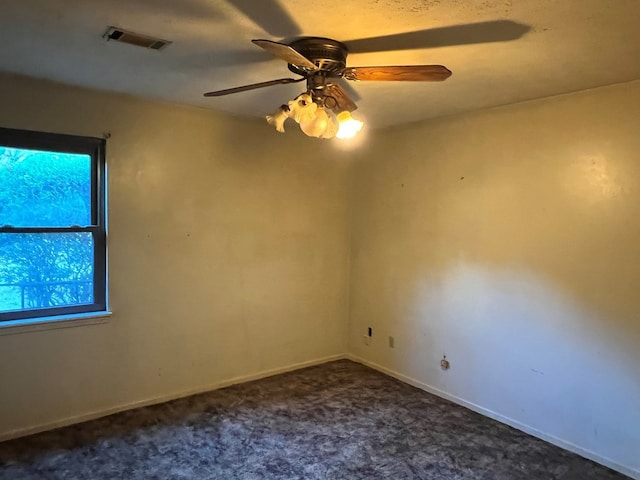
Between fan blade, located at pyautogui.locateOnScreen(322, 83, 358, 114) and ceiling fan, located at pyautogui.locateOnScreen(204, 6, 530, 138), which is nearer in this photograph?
ceiling fan, located at pyautogui.locateOnScreen(204, 6, 530, 138)

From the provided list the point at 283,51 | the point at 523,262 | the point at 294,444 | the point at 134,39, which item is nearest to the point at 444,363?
the point at 523,262

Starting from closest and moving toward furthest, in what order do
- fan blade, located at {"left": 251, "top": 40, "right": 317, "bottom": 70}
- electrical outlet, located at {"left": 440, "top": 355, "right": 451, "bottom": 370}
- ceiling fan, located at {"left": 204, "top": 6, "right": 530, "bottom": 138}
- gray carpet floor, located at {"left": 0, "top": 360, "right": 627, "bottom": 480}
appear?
fan blade, located at {"left": 251, "top": 40, "right": 317, "bottom": 70}, ceiling fan, located at {"left": 204, "top": 6, "right": 530, "bottom": 138}, gray carpet floor, located at {"left": 0, "top": 360, "right": 627, "bottom": 480}, electrical outlet, located at {"left": 440, "top": 355, "right": 451, "bottom": 370}

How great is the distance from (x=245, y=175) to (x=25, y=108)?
5.48ft

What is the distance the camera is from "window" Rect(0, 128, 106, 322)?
10.4ft

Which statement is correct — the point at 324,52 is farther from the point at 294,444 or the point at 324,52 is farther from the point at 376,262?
the point at 376,262

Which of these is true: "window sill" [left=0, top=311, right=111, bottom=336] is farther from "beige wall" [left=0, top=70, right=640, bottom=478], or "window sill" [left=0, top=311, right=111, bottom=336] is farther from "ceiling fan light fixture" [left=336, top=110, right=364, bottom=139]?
"ceiling fan light fixture" [left=336, top=110, right=364, bottom=139]

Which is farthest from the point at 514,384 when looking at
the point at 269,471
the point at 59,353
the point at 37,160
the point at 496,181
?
the point at 37,160

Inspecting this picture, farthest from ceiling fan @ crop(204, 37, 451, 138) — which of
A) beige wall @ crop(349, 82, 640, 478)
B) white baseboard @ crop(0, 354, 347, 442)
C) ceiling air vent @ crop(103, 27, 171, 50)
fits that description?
white baseboard @ crop(0, 354, 347, 442)

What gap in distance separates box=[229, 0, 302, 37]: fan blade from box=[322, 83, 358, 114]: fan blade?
1.01ft

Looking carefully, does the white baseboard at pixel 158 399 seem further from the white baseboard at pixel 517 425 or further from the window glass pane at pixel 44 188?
the window glass pane at pixel 44 188

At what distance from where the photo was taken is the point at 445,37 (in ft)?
7.38

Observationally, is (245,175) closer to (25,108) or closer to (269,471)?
(25,108)

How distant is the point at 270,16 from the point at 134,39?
2.51 feet

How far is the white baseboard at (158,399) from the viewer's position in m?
3.23
